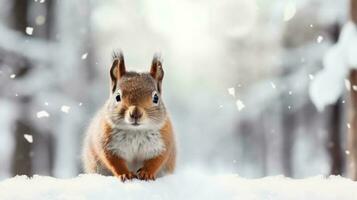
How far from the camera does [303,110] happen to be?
A: 237 centimetres

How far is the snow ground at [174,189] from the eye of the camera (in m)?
1.24

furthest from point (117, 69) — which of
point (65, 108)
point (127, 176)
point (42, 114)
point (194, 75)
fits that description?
point (42, 114)

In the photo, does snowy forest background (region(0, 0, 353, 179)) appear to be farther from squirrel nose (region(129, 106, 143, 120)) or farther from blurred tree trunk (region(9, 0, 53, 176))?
squirrel nose (region(129, 106, 143, 120))

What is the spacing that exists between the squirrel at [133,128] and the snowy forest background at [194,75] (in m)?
0.25

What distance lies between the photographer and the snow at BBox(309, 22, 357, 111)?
6.77ft

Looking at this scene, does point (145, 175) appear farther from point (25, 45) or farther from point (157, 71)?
point (25, 45)

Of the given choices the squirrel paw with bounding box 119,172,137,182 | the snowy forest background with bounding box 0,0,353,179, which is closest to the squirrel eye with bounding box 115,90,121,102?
the squirrel paw with bounding box 119,172,137,182

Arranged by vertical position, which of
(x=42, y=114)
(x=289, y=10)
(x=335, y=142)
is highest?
(x=289, y=10)

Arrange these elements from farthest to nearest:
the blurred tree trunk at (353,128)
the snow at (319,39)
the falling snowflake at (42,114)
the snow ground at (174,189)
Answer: the snow at (319,39)
the falling snowflake at (42,114)
the blurred tree trunk at (353,128)
the snow ground at (174,189)

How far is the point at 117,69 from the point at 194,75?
565 millimetres

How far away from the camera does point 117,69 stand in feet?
4.66

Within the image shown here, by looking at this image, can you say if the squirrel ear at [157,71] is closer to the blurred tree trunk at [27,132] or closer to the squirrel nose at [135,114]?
the squirrel nose at [135,114]

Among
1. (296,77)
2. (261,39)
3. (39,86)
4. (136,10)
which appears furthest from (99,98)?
(296,77)

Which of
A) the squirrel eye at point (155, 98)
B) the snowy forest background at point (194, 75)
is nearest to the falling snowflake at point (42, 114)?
the snowy forest background at point (194, 75)
